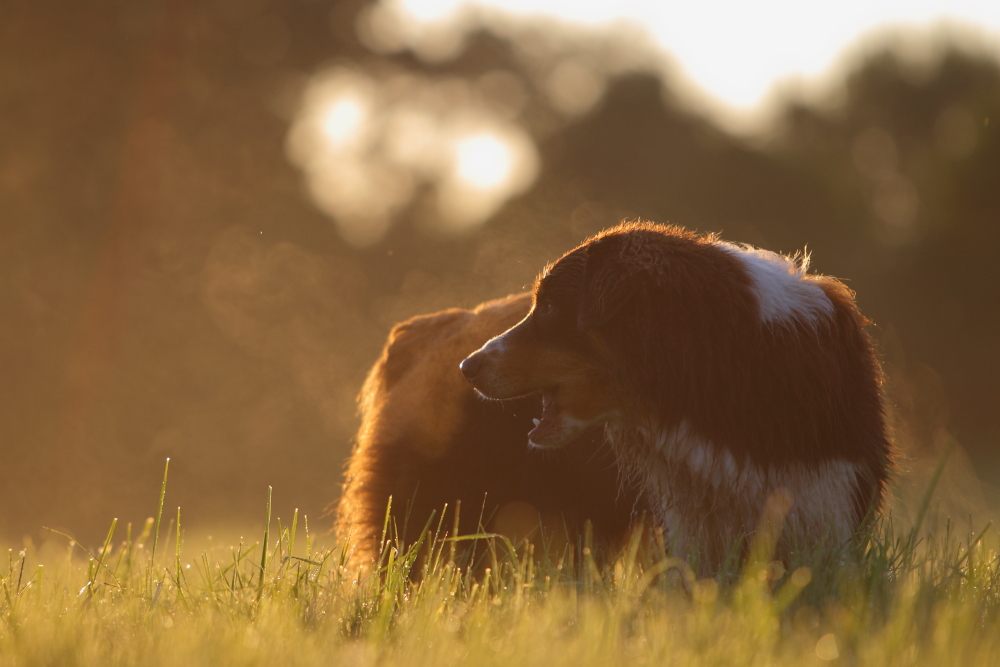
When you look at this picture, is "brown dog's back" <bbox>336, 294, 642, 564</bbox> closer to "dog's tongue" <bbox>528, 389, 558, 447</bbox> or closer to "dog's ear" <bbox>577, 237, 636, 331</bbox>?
"dog's tongue" <bbox>528, 389, 558, 447</bbox>

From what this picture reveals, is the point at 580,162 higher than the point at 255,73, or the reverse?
the point at 255,73

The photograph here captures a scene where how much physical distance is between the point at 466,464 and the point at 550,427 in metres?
0.72

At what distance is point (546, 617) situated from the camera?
2416mm

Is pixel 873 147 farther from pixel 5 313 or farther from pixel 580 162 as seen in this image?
pixel 5 313

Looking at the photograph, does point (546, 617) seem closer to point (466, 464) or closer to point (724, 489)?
Answer: point (724, 489)

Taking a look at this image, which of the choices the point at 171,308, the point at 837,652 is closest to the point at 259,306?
the point at 171,308

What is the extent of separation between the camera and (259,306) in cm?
2044

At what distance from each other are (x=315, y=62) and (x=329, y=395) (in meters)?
8.40

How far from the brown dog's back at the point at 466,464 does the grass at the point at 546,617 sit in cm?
96

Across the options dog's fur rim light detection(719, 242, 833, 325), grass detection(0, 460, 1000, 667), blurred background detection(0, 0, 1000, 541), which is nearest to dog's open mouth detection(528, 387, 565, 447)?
grass detection(0, 460, 1000, 667)

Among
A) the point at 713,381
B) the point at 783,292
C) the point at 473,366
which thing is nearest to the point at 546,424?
the point at 473,366

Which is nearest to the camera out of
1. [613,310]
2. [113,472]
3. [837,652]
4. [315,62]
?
[837,652]

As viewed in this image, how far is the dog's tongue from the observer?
384 cm

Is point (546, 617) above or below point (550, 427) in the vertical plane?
below
